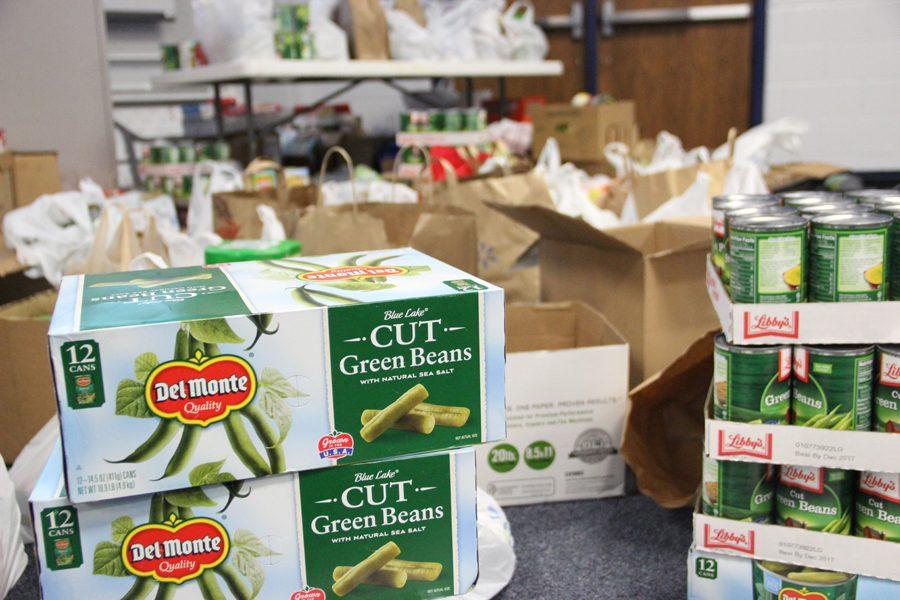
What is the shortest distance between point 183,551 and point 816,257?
31.8 inches

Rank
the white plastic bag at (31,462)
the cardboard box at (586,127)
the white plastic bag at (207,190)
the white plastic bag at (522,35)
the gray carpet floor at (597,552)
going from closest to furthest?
the gray carpet floor at (597,552) → the white plastic bag at (31,462) → the white plastic bag at (207,190) → the cardboard box at (586,127) → the white plastic bag at (522,35)

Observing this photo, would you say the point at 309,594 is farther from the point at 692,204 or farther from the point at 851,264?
the point at 692,204

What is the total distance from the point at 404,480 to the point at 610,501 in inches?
29.8

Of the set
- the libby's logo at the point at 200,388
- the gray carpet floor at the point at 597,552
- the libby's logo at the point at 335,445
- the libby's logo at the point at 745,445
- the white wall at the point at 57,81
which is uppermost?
the white wall at the point at 57,81

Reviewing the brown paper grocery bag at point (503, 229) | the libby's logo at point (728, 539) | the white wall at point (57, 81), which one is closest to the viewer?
the libby's logo at point (728, 539)

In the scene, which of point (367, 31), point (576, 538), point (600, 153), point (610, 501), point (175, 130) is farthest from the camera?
point (175, 130)

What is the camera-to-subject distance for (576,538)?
A: 1.38 meters

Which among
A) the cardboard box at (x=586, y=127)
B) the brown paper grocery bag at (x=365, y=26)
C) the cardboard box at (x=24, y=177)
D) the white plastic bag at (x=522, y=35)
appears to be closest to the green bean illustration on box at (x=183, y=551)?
the cardboard box at (x=24, y=177)

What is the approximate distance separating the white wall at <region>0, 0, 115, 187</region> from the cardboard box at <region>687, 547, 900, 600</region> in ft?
8.14

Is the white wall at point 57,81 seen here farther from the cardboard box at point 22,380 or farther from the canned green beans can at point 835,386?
the canned green beans can at point 835,386

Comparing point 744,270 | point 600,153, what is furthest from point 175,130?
point 744,270

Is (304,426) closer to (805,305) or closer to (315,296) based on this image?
(315,296)

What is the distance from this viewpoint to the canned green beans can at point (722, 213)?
1165mm

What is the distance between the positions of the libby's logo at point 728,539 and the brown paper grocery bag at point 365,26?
2.36m
